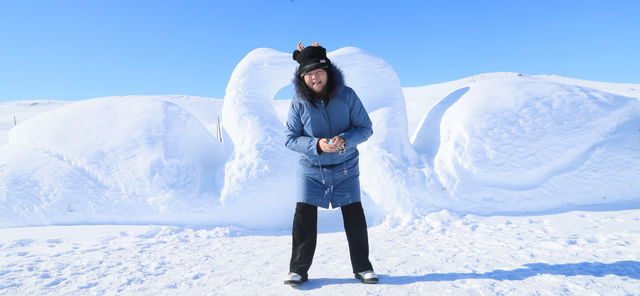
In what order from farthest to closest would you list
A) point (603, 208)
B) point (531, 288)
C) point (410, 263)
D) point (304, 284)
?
point (603, 208)
point (410, 263)
point (304, 284)
point (531, 288)

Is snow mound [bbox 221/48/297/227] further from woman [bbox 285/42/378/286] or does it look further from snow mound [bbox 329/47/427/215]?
woman [bbox 285/42/378/286]

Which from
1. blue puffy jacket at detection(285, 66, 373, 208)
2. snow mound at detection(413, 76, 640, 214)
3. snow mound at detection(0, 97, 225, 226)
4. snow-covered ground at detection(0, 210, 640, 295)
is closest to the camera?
snow-covered ground at detection(0, 210, 640, 295)

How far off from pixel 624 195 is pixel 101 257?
5.46 metres

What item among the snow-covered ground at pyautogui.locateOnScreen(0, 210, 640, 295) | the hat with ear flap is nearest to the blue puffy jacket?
the hat with ear flap

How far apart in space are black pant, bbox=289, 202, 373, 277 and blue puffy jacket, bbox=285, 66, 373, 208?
7 centimetres

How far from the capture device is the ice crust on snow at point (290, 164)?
3.69 m

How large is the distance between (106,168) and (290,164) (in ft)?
7.16

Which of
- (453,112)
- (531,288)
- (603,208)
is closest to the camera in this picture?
(531,288)

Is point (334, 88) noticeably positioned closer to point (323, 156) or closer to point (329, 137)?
point (329, 137)

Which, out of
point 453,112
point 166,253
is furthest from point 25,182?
point 453,112

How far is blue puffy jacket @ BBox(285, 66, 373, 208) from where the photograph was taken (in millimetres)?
2221

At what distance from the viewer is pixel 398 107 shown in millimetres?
5098

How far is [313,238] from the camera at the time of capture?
225 centimetres

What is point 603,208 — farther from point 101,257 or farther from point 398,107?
point 101,257
